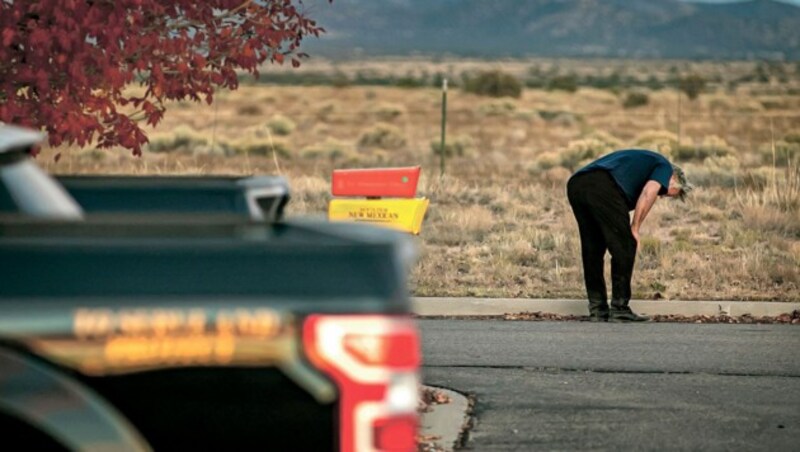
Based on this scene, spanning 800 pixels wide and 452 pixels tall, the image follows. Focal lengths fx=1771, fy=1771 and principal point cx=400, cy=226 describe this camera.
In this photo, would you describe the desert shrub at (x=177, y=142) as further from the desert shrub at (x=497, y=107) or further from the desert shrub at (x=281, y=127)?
the desert shrub at (x=497, y=107)

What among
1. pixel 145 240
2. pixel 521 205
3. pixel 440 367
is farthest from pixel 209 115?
pixel 145 240

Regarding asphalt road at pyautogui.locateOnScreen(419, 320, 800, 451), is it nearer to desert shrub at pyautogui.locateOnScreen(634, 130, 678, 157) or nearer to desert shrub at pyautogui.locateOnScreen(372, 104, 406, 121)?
desert shrub at pyautogui.locateOnScreen(634, 130, 678, 157)

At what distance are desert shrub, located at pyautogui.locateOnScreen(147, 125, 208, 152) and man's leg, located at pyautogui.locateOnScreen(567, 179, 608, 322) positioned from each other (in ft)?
104

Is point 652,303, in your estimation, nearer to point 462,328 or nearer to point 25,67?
point 462,328

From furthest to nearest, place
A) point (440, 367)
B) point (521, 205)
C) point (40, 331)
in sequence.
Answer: point (521, 205) < point (440, 367) < point (40, 331)

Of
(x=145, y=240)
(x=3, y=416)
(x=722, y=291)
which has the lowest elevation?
(x=722, y=291)

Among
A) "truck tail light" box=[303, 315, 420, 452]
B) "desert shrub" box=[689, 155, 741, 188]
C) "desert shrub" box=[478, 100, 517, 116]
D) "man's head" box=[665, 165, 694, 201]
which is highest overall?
"truck tail light" box=[303, 315, 420, 452]

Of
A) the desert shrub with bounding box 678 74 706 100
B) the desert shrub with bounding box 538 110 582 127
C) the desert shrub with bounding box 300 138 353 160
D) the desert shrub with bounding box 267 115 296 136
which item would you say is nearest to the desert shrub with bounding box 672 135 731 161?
the desert shrub with bounding box 300 138 353 160

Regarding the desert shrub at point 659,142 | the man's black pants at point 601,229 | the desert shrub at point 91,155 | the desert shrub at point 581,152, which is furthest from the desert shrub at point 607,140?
the man's black pants at point 601,229

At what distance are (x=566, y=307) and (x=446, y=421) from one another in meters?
5.82

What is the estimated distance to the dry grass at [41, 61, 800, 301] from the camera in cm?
1809

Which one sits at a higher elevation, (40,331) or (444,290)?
(40,331)

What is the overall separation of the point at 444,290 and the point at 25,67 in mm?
6969

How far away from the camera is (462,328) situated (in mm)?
13961
